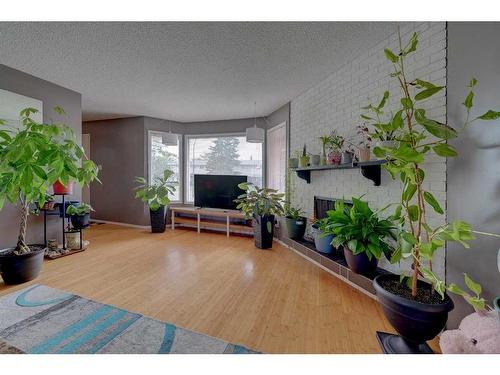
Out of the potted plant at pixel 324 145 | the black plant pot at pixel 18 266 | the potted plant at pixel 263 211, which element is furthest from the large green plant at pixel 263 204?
the black plant pot at pixel 18 266

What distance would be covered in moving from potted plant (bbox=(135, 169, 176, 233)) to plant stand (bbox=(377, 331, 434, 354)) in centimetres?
390

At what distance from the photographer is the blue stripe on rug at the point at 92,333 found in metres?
1.41

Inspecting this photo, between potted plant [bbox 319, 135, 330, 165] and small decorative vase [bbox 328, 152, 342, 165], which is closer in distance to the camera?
small decorative vase [bbox 328, 152, 342, 165]

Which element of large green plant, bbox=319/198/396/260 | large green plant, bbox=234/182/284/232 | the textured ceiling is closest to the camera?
large green plant, bbox=319/198/396/260

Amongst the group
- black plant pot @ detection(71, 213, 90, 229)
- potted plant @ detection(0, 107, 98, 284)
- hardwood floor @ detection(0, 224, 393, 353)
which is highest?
potted plant @ detection(0, 107, 98, 284)

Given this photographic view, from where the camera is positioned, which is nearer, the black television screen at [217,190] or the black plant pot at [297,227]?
the black plant pot at [297,227]

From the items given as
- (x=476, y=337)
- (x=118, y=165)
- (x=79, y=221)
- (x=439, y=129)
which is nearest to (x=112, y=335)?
(x=476, y=337)

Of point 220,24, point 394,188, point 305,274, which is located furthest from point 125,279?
point 394,188

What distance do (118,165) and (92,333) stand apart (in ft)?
13.7

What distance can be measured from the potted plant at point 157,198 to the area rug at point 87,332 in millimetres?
2525

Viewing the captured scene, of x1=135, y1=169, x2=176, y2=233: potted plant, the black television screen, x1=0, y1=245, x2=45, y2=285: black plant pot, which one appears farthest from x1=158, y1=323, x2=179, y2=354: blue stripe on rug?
x1=135, y1=169, x2=176, y2=233: potted plant

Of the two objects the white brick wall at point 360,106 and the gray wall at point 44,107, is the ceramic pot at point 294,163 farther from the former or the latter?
the gray wall at point 44,107

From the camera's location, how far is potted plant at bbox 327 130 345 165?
248 centimetres

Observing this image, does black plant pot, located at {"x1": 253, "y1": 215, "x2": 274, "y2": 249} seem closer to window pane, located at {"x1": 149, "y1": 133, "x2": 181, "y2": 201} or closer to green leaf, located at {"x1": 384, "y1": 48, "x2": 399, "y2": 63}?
window pane, located at {"x1": 149, "y1": 133, "x2": 181, "y2": 201}
